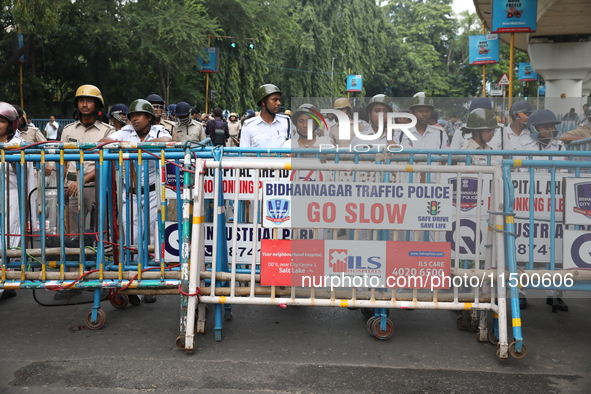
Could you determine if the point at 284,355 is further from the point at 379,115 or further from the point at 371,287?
the point at 379,115

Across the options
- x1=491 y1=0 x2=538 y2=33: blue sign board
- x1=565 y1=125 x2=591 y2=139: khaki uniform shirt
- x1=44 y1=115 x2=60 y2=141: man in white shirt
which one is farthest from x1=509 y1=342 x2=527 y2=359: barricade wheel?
x1=44 y1=115 x2=60 y2=141: man in white shirt

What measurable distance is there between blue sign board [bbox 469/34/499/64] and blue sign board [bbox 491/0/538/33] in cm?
691

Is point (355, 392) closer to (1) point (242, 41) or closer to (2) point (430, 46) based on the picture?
(1) point (242, 41)

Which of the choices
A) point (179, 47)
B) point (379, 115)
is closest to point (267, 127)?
point (379, 115)

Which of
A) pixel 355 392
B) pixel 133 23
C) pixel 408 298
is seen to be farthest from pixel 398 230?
pixel 133 23

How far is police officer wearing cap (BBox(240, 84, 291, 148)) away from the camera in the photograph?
7328 mm

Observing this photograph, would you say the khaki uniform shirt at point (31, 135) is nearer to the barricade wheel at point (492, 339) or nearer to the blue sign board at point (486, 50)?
the barricade wheel at point (492, 339)

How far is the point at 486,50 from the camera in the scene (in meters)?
20.7

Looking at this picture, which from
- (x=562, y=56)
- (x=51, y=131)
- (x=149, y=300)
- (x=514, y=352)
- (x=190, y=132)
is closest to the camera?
(x=514, y=352)

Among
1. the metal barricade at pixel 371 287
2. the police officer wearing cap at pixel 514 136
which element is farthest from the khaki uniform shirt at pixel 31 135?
the police officer wearing cap at pixel 514 136

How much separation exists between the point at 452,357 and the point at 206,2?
2919 cm

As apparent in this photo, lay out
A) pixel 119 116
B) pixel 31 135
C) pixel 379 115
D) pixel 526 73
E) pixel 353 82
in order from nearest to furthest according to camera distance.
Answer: pixel 379 115 < pixel 31 135 < pixel 119 116 < pixel 526 73 < pixel 353 82

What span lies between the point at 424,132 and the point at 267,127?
7.57 feet

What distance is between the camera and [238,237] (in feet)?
17.5
